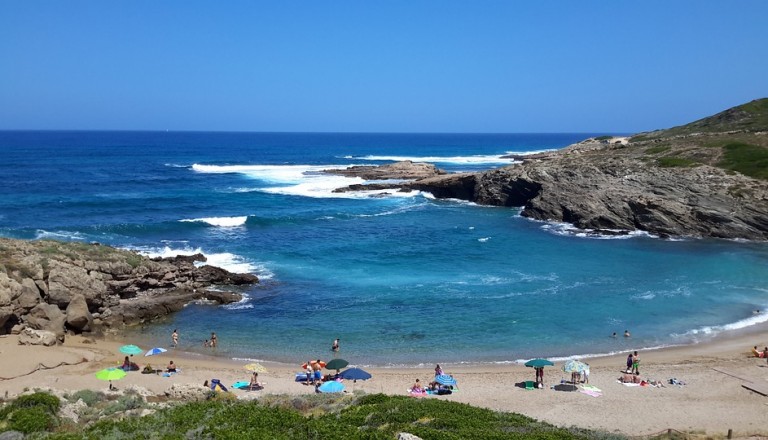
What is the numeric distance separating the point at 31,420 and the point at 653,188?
5506cm

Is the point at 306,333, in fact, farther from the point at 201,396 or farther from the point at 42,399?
the point at 42,399

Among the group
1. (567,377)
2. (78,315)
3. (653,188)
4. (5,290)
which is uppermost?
(653,188)

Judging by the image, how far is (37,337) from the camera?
86.5 ft

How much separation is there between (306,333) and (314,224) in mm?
26940

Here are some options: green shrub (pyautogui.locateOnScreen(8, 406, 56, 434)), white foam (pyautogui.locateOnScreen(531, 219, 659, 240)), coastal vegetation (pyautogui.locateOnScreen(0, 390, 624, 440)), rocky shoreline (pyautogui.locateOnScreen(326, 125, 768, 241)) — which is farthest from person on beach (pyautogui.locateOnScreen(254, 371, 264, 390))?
rocky shoreline (pyautogui.locateOnScreen(326, 125, 768, 241))

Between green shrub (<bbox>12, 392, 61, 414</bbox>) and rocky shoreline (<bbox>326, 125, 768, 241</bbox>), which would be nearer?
green shrub (<bbox>12, 392, 61, 414</bbox>)

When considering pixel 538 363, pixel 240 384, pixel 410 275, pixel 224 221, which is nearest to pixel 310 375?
pixel 240 384

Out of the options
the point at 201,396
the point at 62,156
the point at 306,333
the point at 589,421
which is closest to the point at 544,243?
the point at 306,333

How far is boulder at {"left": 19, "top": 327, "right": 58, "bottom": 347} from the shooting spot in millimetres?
26109

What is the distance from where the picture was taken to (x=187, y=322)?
31422 millimetres

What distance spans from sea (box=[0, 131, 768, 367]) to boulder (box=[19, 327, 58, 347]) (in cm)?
401

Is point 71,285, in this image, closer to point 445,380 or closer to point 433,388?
point 433,388

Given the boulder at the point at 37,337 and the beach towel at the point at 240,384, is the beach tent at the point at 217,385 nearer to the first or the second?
the beach towel at the point at 240,384

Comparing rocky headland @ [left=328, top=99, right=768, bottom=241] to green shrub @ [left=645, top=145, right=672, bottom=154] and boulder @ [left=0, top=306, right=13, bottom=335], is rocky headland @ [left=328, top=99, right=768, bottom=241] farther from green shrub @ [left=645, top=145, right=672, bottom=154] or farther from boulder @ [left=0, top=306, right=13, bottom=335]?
boulder @ [left=0, top=306, right=13, bottom=335]
